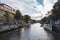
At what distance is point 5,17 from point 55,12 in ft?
198

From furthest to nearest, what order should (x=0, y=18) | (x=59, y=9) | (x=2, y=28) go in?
1. (x=0, y=18)
2. (x=59, y=9)
3. (x=2, y=28)

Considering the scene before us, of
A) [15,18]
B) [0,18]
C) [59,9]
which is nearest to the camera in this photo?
[59,9]

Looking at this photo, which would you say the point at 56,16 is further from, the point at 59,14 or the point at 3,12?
the point at 3,12

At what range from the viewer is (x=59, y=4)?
195 ft

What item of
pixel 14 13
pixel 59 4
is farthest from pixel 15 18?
pixel 59 4

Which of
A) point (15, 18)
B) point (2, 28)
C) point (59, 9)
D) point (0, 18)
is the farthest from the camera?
point (15, 18)

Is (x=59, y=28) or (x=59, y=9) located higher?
(x=59, y=9)

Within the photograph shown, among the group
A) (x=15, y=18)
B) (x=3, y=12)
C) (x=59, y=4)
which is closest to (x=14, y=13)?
(x=15, y=18)

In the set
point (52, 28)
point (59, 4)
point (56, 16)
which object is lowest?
point (52, 28)

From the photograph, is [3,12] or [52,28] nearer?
[52,28]

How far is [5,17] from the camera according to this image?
114 metres

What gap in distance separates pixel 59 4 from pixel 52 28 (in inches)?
362

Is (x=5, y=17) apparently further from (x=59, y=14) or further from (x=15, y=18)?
(x=59, y=14)

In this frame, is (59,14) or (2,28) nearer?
(2,28)
